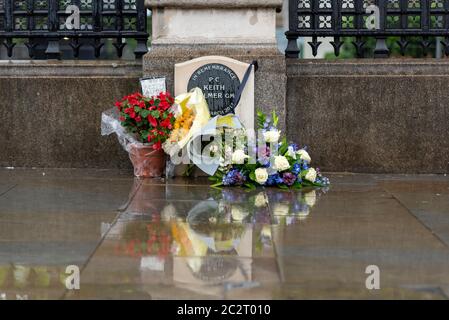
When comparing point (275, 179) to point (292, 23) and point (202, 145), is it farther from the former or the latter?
point (292, 23)

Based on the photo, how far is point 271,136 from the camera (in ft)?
30.0

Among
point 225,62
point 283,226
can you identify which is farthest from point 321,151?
point 283,226

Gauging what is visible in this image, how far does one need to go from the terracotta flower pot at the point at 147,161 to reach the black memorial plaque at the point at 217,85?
0.73m

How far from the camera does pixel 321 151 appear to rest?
33.7ft

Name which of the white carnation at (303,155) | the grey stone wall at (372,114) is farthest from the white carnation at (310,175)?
the grey stone wall at (372,114)

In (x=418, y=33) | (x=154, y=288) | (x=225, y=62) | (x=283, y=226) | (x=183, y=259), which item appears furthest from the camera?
(x=418, y=33)

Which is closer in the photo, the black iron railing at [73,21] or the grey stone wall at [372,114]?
the grey stone wall at [372,114]

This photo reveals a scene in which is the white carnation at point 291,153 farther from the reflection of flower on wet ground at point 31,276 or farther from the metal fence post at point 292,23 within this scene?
the reflection of flower on wet ground at point 31,276

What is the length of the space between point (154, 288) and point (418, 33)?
20.6ft

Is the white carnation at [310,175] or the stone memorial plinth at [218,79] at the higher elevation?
the stone memorial plinth at [218,79]

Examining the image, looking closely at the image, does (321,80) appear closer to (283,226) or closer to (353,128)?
(353,128)

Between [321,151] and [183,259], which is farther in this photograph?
[321,151]

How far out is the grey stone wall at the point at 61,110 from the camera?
406 inches

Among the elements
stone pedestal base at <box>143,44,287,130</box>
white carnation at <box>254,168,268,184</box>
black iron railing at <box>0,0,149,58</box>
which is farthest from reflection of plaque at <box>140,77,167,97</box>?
white carnation at <box>254,168,268,184</box>
